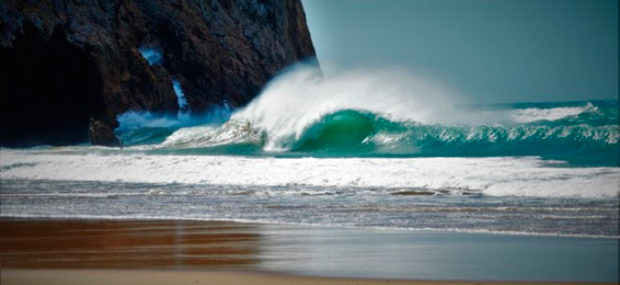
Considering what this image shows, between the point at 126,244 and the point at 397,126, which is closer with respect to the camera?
the point at 126,244

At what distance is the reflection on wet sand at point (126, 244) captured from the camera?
524 centimetres

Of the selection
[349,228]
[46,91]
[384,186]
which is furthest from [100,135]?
[349,228]

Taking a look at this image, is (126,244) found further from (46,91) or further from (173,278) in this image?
(46,91)

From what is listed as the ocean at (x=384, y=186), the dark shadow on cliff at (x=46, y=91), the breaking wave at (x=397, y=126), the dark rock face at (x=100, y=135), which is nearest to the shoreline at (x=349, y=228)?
the ocean at (x=384, y=186)

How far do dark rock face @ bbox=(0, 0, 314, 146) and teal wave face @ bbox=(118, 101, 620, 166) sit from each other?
9955 mm

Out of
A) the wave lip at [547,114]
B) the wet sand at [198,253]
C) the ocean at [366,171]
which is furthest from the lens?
the wave lip at [547,114]

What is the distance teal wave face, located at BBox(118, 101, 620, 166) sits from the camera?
16956mm

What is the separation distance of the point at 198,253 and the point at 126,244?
0.82 metres

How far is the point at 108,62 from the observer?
3244 cm

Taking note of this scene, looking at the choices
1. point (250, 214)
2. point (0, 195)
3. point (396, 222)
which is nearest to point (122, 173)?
point (0, 195)

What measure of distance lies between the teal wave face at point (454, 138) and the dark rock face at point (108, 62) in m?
9.95

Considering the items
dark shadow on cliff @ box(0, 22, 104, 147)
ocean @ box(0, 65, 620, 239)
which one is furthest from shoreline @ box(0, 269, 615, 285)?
dark shadow on cliff @ box(0, 22, 104, 147)

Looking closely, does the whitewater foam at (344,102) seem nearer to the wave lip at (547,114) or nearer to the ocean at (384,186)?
the ocean at (384,186)

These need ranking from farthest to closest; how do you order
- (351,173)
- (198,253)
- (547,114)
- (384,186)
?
(547,114) < (351,173) < (384,186) < (198,253)
